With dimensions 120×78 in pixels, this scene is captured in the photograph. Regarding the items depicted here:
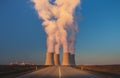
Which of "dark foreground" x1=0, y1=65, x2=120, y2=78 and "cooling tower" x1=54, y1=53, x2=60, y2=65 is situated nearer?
"dark foreground" x1=0, y1=65, x2=120, y2=78

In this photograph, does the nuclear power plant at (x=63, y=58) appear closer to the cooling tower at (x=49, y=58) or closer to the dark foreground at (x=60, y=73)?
the cooling tower at (x=49, y=58)

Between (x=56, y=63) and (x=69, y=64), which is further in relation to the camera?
(x=56, y=63)

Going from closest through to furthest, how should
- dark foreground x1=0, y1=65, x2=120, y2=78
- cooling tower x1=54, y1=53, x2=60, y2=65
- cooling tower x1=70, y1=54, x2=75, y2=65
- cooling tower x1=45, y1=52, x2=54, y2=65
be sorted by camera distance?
dark foreground x1=0, y1=65, x2=120, y2=78 < cooling tower x1=70, y1=54, x2=75, y2=65 < cooling tower x1=45, y1=52, x2=54, y2=65 < cooling tower x1=54, y1=53, x2=60, y2=65

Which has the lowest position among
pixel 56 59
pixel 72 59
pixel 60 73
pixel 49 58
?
pixel 60 73

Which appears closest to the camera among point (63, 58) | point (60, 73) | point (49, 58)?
point (60, 73)

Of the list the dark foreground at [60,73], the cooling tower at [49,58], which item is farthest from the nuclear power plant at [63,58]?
the dark foreground at [60,73]

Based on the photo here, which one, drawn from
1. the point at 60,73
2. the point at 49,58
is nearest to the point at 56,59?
the point at 49,58

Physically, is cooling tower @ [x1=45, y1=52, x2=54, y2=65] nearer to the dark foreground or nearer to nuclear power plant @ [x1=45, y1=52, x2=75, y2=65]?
nuclear power plant @ [x1=45, y1=52, x2=75, y2=65]

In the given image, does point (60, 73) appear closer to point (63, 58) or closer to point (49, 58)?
point (63, 58)

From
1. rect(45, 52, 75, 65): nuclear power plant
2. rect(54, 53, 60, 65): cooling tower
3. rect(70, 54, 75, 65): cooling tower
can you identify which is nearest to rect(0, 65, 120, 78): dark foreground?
rect(45, 52, 75, 65): nuclear power plant

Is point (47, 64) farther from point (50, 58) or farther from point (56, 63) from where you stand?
point (56, 63)

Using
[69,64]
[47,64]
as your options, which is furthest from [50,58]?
[69,64]
